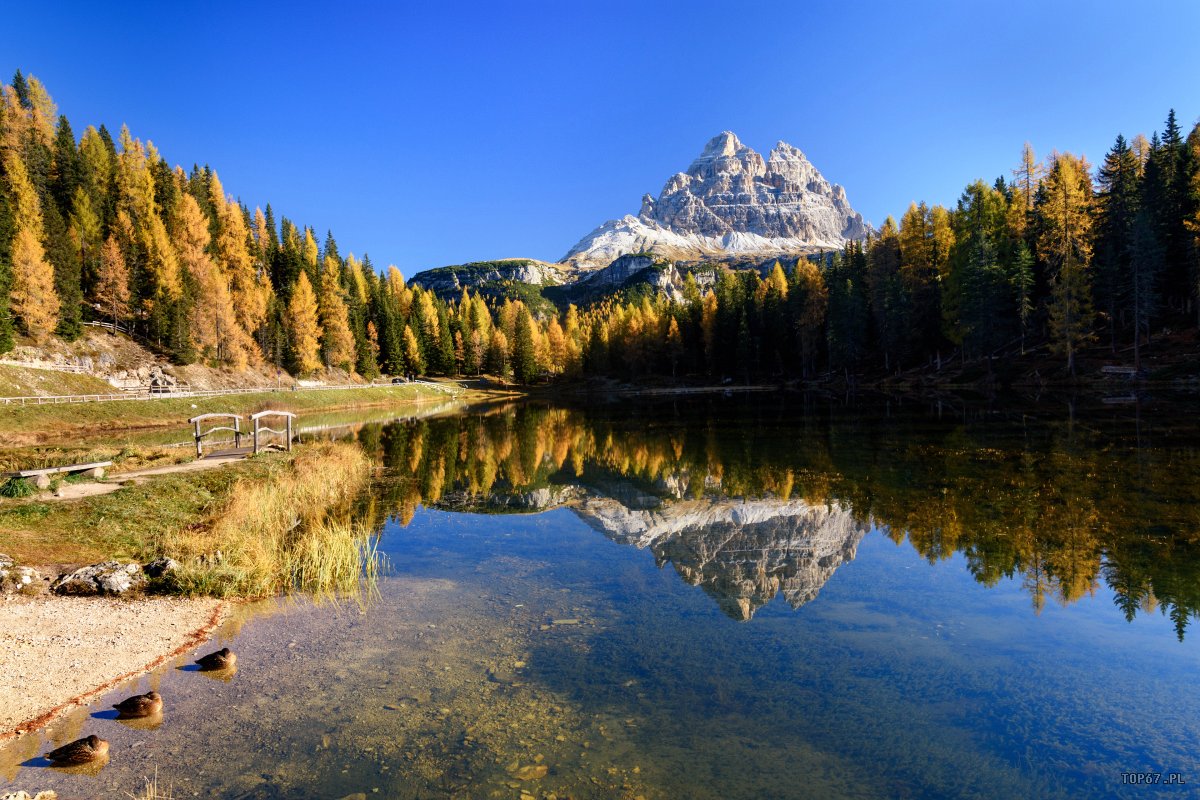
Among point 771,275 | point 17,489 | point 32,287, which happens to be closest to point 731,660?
point 17,489

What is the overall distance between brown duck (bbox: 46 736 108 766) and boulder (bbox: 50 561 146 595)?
671 centimetres

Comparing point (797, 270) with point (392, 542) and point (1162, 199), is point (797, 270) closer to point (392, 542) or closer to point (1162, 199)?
point (1162, 199)

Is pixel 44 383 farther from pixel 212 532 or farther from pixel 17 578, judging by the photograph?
pixel 17 578

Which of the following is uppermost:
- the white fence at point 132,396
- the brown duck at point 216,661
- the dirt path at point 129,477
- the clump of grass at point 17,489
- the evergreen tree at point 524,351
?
the evergreen tree at point 524,351

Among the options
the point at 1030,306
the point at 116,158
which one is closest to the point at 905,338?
the point at 1030,306

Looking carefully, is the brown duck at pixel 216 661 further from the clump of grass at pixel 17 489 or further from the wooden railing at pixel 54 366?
the wooden railing at pixel 54 366

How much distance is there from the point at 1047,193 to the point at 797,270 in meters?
41.4

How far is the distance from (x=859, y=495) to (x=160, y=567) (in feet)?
70.7

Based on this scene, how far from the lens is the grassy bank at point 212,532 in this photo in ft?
46.5

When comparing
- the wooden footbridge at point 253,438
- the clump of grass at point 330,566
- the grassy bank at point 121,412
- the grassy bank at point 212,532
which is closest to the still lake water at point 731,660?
the clump of grass at point 330,566

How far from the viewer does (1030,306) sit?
223 feet

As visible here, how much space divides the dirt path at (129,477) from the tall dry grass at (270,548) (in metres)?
4.21

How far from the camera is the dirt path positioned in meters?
19.9

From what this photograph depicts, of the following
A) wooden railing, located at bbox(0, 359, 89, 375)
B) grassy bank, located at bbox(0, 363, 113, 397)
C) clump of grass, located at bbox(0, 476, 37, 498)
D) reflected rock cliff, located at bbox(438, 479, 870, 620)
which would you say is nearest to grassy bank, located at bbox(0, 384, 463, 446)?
grassy bank, located at bbox(0, 363, 113, 397)
